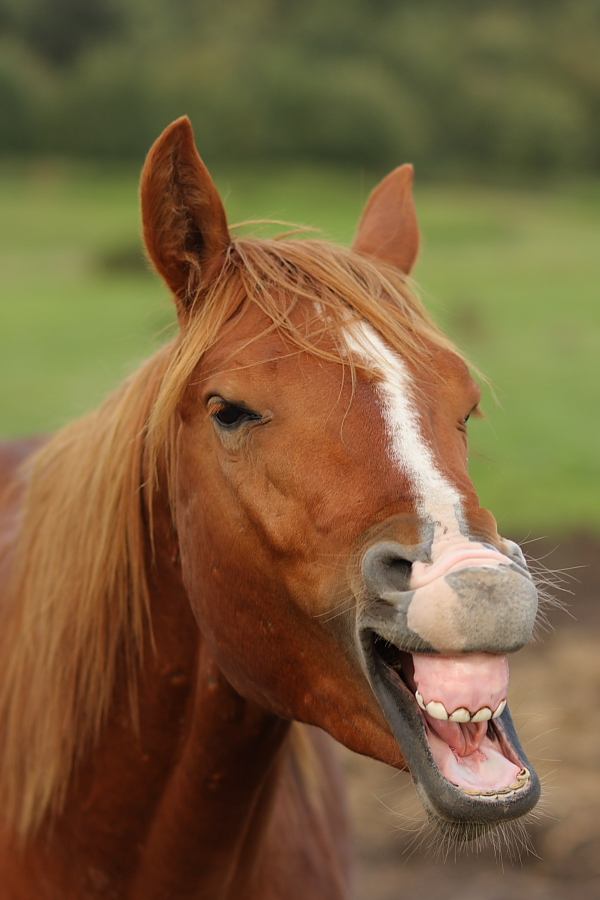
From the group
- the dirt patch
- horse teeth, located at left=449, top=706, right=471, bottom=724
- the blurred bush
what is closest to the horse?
horse teeth, located at left=449, top=706, right=471, bottom=724

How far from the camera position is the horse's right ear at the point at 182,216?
1746mm

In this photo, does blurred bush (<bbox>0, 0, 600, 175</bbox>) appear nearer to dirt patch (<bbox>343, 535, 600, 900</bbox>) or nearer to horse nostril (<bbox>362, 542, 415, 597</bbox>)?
dirt patch (<bbox>343, 535, 600, 900</bbox>)

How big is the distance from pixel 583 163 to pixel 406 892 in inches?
1653

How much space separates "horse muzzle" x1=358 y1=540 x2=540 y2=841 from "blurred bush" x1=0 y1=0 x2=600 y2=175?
1312 inches

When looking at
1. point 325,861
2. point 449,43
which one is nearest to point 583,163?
point 449,43

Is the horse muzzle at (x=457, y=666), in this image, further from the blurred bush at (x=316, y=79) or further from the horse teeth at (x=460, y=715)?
the blurred bush at (x=316, y=79)

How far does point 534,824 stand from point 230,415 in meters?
2.85

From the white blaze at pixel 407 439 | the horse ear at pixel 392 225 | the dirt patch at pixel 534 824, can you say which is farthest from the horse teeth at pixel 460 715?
the dirt patch at pixel 534 824

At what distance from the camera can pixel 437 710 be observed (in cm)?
127

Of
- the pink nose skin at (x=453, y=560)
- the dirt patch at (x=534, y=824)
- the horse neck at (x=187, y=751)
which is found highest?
the pink nose skin at (x=453, y=560)

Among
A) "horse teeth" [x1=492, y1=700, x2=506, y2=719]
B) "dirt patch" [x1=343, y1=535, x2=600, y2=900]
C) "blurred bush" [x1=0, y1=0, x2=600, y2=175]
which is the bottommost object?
"dirt patch" [x1=343, y1=535, x2=600, y2=900]

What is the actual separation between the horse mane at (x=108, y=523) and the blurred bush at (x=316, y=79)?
106 ft

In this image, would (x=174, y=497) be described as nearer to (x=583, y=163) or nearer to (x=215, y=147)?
(x=215, y=147)

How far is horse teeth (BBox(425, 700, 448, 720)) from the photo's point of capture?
4.15ft
